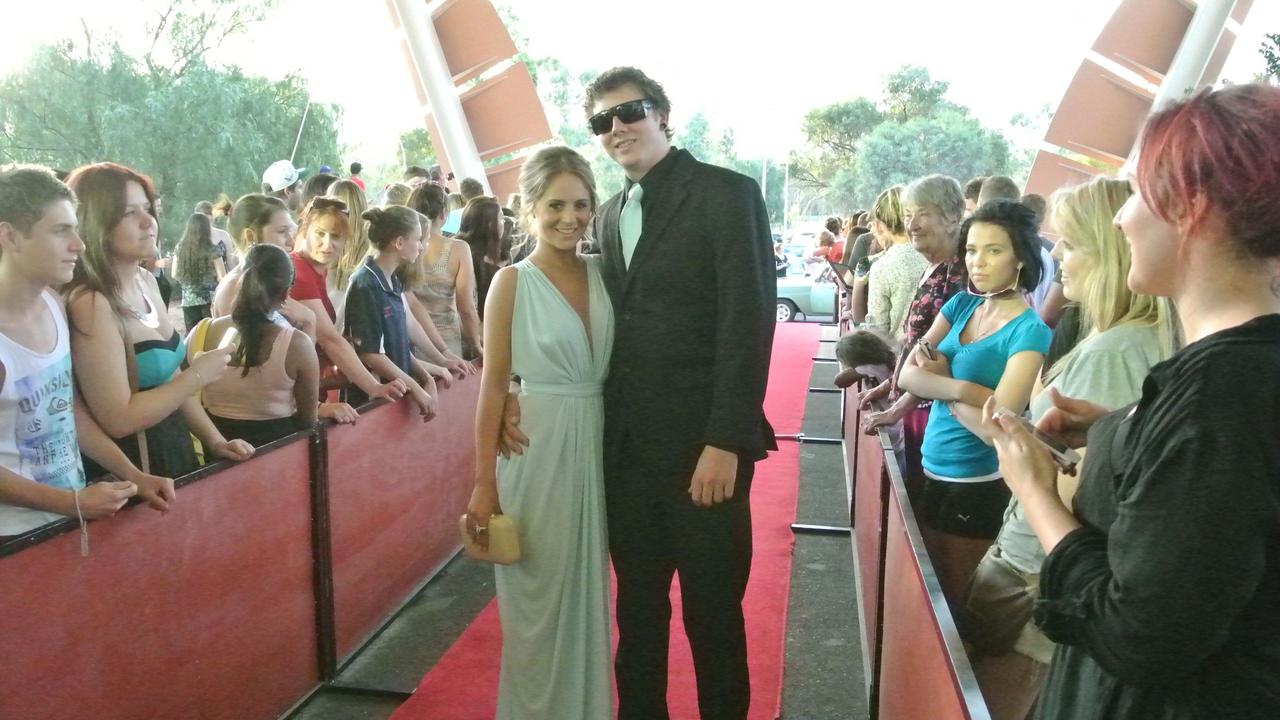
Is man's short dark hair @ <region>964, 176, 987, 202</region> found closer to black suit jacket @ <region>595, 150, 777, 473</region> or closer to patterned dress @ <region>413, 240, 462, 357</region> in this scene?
patterned dress @ <region>413, 240, 462, 357</region>

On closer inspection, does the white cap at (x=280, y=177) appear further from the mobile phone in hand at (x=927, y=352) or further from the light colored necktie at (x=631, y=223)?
the mobile phone in hand at (x=927, y=352)

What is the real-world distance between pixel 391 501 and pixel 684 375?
2043 mm

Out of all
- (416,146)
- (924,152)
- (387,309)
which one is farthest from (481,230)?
(924,152)

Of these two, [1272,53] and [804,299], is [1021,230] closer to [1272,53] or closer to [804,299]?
[1272,53]

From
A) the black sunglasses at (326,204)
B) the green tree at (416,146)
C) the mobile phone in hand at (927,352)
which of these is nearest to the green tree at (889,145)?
the green tree at (416,146)

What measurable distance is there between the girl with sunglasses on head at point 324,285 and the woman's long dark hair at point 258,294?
66 centimetres

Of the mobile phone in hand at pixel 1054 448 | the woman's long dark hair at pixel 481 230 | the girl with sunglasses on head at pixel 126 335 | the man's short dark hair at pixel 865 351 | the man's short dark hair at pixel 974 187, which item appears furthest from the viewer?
the man's short dark hair at pixel 974 187

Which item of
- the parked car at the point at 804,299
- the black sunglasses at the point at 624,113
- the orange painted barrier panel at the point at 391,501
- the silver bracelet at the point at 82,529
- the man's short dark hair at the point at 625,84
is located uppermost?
the man's short dark hair at the point at 625,84

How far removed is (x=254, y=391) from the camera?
3379 mm

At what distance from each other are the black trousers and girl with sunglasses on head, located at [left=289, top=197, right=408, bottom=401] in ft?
5.70

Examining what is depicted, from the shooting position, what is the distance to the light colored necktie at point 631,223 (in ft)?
8.44

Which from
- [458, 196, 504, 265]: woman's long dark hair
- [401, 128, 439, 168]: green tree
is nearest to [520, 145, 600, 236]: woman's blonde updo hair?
[458, 196, 504, 265]: woman's long dark hair

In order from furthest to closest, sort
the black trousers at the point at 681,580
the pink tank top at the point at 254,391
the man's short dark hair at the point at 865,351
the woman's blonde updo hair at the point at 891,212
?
the woman's blonde updo hair at the point at 891,212, the man's short dark hair at the point at 865,351, the pink tank top at the point at 254,391, the black trousers at the point at 681,580

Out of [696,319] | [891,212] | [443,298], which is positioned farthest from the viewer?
[443,298]
